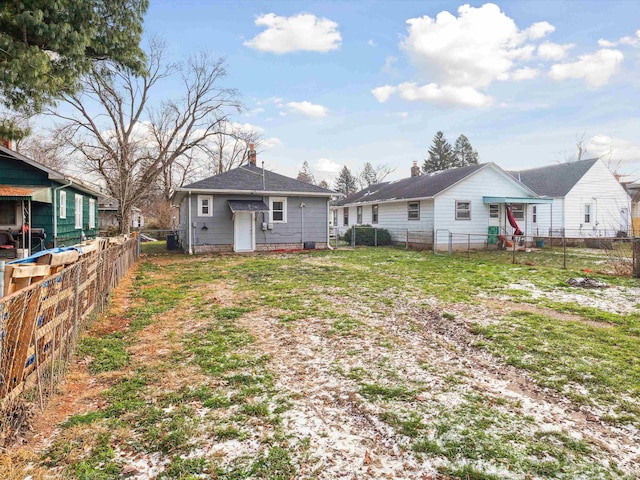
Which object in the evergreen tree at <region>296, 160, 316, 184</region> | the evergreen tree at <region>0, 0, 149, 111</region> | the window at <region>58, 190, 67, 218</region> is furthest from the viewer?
the evergreen tree at <region>296, 160, 316, 184</region>

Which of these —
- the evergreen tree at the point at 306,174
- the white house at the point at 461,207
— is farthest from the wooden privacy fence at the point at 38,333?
the evergreen tree at the point at 306,174

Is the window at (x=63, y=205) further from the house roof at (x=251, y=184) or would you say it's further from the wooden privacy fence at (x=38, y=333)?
the wooden privacy fence at (x=38, y=333)

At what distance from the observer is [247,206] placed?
1636 centimetres

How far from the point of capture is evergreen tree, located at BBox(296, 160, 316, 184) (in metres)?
60.1

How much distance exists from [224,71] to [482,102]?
16.3m

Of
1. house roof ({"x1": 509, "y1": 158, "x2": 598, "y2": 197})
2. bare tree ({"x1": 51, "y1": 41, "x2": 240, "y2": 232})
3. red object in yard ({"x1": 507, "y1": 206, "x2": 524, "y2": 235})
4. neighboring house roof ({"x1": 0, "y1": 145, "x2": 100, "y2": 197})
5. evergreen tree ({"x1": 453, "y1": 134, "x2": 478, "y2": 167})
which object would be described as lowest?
red object in yard ({"x1": 507, "y1": 206, "x2": 524, "y2": 235})

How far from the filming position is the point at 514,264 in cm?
1244

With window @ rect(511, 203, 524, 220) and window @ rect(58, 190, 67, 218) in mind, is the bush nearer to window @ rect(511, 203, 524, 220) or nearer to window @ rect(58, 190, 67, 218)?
window @ rect(511, 203, 524, 220)

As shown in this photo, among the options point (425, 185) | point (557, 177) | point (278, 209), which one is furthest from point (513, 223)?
point (278, 209)

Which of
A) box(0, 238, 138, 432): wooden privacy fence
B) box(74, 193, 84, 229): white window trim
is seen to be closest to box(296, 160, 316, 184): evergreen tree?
box(74, 193, 84, 229): white window trim

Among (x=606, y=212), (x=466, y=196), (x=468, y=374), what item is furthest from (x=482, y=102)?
(x=468, y=374)

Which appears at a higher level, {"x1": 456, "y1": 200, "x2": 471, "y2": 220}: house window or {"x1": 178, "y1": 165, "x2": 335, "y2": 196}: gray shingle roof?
{"x1": 178, "y1": 165, "x2": 335, "y2": 196}: gray shingle roof

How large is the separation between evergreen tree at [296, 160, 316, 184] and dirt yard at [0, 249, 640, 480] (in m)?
54.0

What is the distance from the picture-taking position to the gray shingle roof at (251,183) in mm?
16484
